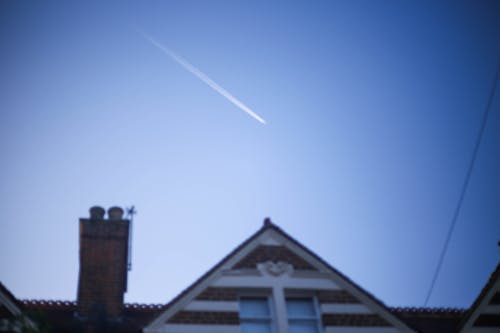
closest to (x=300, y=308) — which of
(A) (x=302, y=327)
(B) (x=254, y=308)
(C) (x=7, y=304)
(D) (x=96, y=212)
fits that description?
(A) (x=302, y=327)

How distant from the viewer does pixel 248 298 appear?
1179 centimetres

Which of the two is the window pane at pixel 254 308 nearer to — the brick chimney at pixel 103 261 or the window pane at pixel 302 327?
the window pane at pixel 302 327

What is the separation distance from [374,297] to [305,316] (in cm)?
184

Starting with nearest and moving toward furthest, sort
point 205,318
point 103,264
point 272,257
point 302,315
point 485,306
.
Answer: point 205,318 → point 302,315 → point 103,264 → point 485,306 → point 272,257

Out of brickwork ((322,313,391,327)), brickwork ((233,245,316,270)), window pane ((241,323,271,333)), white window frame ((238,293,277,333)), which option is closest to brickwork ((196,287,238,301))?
white window frame ((238,293,277,333))

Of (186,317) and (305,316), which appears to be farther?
(305,316)

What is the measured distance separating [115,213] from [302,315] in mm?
5700

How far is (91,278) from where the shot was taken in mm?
11656

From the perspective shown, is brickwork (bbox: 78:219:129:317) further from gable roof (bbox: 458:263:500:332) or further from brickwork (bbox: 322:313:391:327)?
gable roof (bbox: 458:263:500:332)

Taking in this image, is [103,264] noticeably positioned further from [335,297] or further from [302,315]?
[335,297]

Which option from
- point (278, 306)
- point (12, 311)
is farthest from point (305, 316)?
point (12, 311)

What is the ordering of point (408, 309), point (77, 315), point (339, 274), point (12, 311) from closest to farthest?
point (12, 311) < point (77, 315) < point (339, 274) < point (408, 309)

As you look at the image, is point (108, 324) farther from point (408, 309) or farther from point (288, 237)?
point (408, 309)

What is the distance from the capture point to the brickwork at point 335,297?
1175cm
